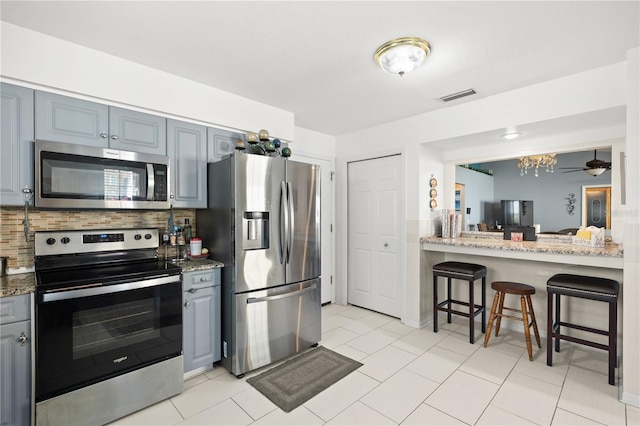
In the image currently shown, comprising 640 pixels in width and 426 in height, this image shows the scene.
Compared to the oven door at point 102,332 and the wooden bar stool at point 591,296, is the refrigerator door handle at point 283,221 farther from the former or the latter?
the wooden bar stool at point 591,296

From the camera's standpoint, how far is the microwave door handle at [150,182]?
2352mm

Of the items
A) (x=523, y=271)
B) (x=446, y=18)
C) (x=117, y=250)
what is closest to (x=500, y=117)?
(x=446, y=18)

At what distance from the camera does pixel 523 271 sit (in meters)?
3.31

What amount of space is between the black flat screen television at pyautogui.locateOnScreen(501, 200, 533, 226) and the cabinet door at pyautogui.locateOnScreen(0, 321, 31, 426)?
438cm

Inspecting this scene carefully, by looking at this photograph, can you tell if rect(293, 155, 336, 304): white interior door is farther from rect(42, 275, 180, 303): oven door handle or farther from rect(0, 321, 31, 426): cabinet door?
rect(0, 321, 31, 426): cabinet door

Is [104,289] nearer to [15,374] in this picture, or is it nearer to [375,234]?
[15,374]

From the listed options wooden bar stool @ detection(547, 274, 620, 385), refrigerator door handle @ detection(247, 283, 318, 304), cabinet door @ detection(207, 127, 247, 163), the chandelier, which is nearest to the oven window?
refrigerator door handle @ detection(247, 283, 318, 304)

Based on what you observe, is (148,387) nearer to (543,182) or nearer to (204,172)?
(204,172)

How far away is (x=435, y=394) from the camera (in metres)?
2.24

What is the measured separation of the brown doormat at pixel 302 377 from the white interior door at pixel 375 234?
1302mm

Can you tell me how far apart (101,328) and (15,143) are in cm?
125

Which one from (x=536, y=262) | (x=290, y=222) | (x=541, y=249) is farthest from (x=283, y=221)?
(x=536, y=262)

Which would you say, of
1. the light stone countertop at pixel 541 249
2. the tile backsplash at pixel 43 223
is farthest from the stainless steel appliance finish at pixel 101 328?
the light stone countertop at pixel 541 249

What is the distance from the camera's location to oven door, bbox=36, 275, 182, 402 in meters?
1.74
